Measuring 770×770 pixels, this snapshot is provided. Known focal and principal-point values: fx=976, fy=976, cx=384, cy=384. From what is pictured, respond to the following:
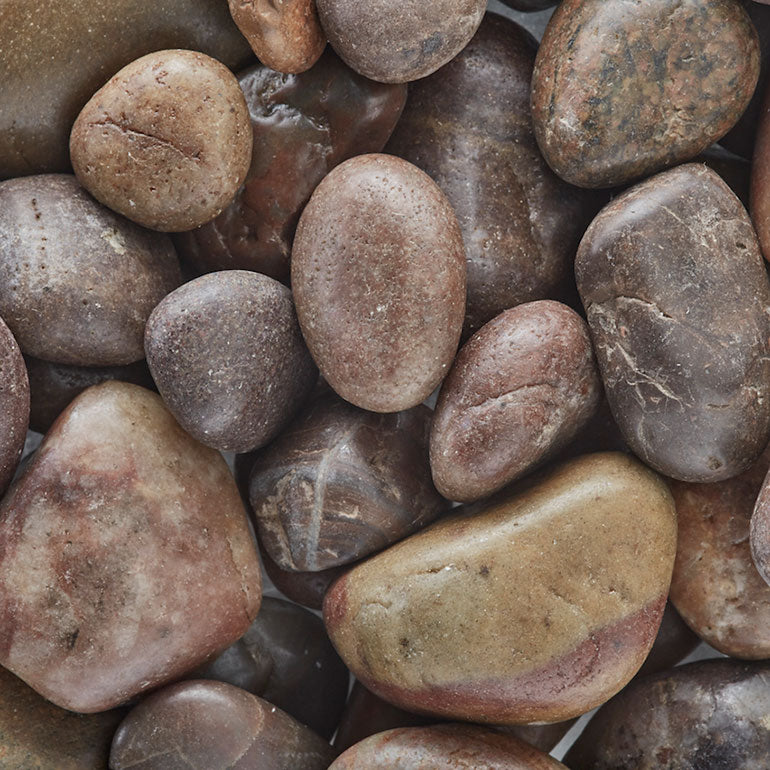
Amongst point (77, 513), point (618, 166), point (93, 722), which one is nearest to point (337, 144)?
point (618, 166)

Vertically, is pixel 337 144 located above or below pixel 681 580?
above

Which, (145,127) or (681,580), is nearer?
(145,127)

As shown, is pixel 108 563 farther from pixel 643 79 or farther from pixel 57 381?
pixel 643 79

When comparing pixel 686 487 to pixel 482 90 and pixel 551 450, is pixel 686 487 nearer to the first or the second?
pixel 551 450

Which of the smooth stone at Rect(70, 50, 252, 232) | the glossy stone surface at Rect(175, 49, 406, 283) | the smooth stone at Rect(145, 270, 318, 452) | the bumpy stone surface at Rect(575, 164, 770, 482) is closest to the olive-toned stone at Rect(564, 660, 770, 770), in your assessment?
the bumpy stone surface at Rect(575, 164, 770, 482)

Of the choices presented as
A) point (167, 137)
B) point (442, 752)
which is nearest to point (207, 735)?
point (442, 752)

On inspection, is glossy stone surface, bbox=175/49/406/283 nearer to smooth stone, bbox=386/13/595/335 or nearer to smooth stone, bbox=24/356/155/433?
smooth stone, bbox=386/13/595/335

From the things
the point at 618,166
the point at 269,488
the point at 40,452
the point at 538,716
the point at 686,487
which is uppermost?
the point at 618,166
